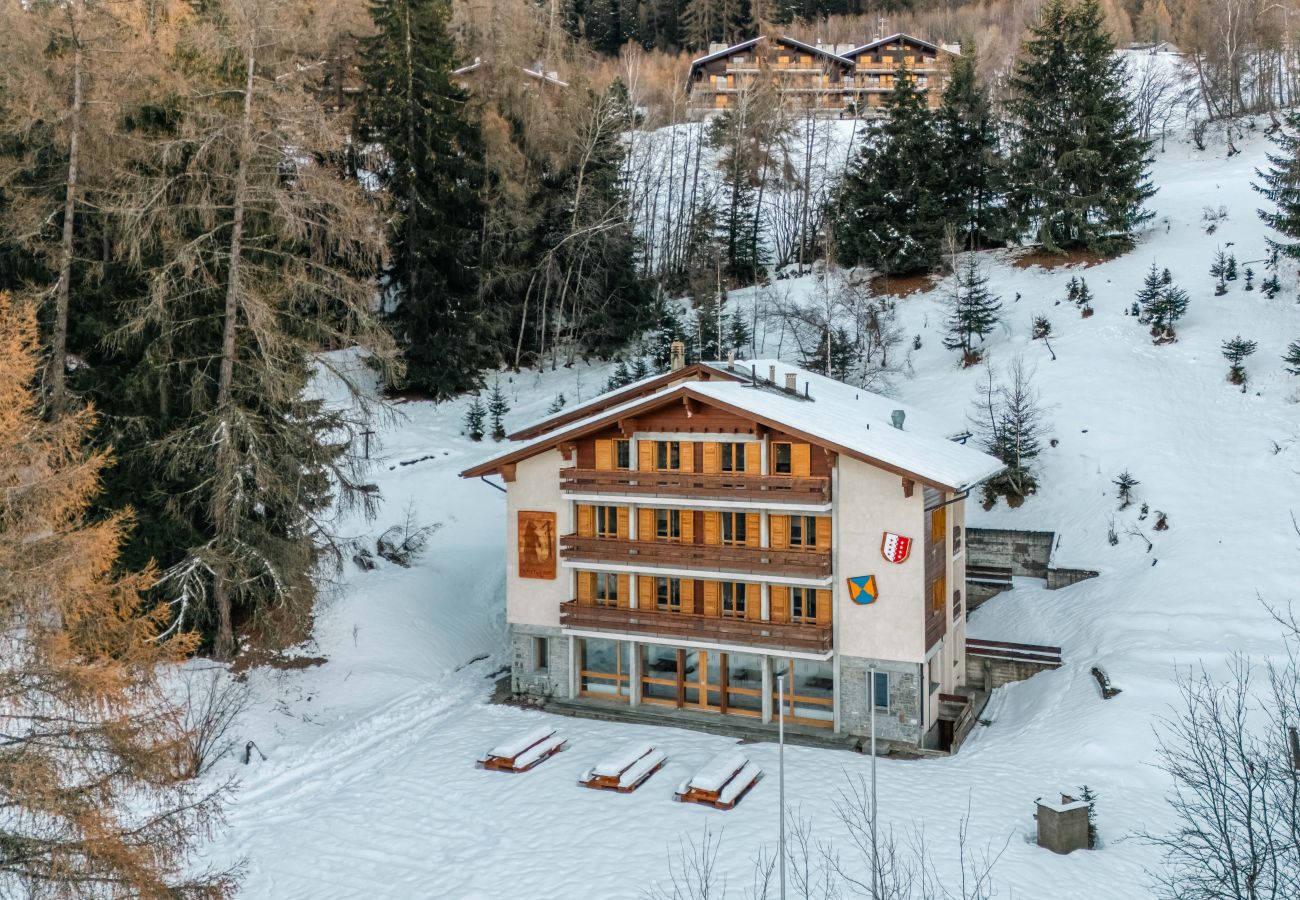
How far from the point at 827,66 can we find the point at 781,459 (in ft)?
204

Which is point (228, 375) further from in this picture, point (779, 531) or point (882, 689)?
point (882, 689)

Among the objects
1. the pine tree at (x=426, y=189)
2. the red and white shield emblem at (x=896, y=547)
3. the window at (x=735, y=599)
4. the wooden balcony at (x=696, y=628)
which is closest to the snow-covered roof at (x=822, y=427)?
the red and white shield emblem at (x=896, y=547)

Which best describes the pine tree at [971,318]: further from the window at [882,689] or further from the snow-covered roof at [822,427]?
the window at [882,689]

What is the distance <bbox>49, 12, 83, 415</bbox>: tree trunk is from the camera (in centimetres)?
2162

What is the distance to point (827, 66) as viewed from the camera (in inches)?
2968

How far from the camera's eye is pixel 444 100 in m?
40.9

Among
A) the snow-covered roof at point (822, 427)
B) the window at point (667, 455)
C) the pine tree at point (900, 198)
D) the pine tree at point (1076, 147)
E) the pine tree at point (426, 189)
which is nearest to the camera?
the snow-covered roof at point (822, 427)

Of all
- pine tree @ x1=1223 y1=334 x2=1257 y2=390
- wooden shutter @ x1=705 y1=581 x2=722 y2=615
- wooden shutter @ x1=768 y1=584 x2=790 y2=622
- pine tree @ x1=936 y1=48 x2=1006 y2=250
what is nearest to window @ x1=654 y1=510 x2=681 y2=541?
wooden shutter @ x1=705 y1=581 x2=722 y2=615

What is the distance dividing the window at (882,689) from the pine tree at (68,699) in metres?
14.1

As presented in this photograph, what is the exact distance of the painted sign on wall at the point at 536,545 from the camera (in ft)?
79.4

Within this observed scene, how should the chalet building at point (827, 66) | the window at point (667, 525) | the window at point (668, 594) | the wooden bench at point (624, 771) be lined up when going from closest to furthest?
the wooden bench at point (624, 771), the window at point (667, 525), the window at point (668, 594), the chalet building at point (827, 66)

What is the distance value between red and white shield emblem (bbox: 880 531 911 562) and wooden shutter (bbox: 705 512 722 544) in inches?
157

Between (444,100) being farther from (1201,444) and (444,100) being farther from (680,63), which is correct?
(680,63)

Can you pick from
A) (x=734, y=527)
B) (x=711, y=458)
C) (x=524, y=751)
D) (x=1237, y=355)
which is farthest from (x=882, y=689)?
(x=1237, y=355)
